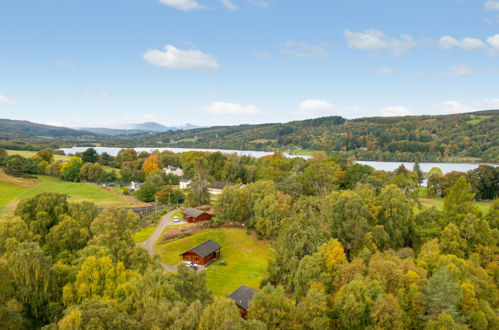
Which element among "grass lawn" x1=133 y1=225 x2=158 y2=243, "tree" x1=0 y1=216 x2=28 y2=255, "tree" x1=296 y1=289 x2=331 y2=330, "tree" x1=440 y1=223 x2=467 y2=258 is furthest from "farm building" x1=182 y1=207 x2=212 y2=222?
"tree" x1=440 y1=223 x2=467 y2=258

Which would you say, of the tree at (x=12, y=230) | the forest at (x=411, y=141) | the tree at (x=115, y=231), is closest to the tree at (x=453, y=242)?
the tree at (x=115, y=231)

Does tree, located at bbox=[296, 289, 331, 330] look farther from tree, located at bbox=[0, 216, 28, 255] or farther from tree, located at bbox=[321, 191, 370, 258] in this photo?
tree, located at bbox=[0, 216, 28, 255]

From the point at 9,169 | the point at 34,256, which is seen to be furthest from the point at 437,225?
the point at 9,169

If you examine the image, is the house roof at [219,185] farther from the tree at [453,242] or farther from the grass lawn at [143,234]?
the tree at [453,242]

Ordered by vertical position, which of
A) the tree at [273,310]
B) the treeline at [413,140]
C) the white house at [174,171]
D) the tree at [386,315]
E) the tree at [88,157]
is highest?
the treeline at [413,140]

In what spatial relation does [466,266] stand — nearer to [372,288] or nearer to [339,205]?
[372,288]
